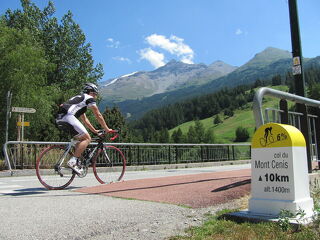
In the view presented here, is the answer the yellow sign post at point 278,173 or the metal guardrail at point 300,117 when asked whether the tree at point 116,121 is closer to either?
the metal guardrail at point 300,117

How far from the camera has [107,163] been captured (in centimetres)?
819

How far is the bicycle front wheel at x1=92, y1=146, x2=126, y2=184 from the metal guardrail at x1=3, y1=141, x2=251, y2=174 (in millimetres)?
2395

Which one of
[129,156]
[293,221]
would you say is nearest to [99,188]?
[293,221]

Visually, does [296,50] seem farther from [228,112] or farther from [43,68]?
[228,112]

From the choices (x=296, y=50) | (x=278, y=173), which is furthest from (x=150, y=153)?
(x=278, y=173)

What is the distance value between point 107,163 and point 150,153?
968 cm

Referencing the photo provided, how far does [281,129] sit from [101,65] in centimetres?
4442

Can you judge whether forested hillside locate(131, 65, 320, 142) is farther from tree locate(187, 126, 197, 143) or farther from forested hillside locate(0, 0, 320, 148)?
forested hillside locate(0, 0, 320, 148)

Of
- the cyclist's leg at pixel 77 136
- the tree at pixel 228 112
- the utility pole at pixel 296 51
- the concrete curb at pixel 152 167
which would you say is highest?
the tree at pixel 228 112

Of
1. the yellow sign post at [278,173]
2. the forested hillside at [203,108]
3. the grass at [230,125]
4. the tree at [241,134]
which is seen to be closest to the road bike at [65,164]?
the yellow sign post at [278,173]

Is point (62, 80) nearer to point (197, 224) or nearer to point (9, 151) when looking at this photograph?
point (9, 151)

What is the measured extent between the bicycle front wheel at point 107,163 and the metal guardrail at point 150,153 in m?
2.39

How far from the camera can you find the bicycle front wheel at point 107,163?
749 cm

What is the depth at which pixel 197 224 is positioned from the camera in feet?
12.7
